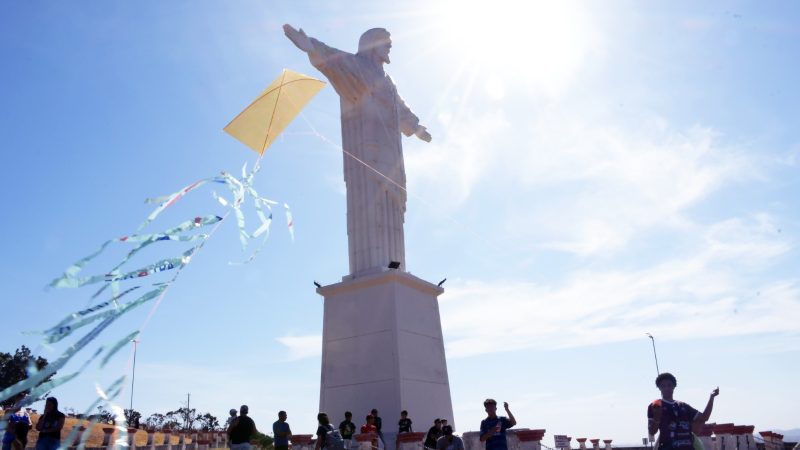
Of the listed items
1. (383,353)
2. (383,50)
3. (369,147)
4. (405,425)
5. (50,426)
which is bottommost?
(405,425)

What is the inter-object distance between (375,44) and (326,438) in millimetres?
10048

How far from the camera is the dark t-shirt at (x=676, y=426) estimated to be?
207 inches

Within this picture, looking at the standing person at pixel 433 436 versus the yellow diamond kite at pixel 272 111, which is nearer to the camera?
the standing person at pixel 433 436

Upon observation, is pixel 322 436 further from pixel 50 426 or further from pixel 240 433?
pixel 50 426

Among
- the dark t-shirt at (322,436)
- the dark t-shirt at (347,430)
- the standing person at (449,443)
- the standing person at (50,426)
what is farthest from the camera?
the dark t-shirt at (347,430)

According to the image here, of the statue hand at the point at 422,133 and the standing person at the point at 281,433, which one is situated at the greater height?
the statue hand at the point at 422,133

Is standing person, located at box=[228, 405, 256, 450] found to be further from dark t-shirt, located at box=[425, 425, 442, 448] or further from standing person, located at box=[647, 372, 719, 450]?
standing person, located at box=[647, 372, 719, 450]

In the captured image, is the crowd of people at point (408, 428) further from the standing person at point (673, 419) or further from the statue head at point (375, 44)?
the statue head at point (375, 44)

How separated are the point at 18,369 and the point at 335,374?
115ft

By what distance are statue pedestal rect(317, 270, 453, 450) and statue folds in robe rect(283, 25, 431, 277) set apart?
649 mm

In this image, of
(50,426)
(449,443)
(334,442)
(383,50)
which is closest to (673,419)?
(449,443)

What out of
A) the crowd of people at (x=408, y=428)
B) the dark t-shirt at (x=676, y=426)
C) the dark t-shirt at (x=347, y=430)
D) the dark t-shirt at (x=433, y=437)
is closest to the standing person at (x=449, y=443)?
the crowd of people at (x=408, y=428)

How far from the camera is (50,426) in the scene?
24.4 ft

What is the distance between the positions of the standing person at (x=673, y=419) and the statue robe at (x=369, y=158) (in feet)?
27.0
